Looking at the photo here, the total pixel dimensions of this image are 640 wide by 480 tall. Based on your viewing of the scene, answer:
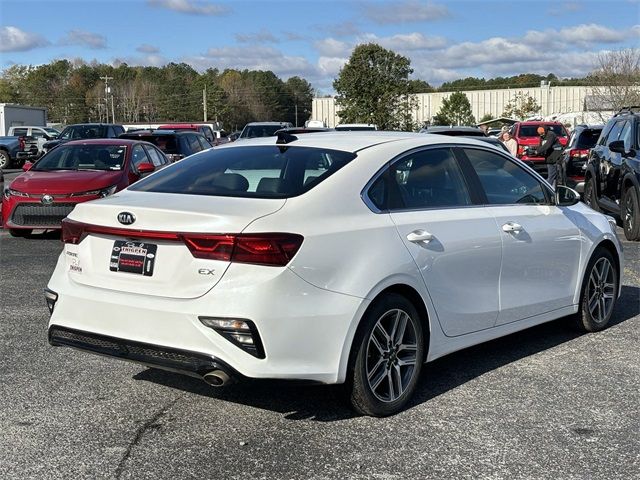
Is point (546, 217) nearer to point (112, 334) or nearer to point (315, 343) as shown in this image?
point (315, 343)

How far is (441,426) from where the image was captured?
173 inches

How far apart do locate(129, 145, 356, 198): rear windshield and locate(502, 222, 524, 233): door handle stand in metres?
1.31

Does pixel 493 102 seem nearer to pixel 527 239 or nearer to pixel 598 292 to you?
pixel 598 292

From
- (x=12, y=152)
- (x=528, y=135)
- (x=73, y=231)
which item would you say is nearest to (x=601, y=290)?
(x=73, y=231)

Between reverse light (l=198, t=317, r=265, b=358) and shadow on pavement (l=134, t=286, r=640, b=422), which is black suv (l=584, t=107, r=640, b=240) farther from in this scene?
reverse light (l=198, t=317, r=265, b=358)

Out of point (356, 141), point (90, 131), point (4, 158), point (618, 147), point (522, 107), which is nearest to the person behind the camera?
point (356, 141)

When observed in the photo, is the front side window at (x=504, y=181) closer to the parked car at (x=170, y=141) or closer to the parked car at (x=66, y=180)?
the parked car at (x=66, y=180)

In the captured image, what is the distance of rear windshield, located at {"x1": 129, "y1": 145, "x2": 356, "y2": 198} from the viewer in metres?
4.52

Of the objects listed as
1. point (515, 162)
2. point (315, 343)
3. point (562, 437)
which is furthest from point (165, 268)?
point (515, 162)

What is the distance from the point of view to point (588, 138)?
17281mm

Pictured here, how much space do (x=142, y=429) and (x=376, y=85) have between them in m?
49.9

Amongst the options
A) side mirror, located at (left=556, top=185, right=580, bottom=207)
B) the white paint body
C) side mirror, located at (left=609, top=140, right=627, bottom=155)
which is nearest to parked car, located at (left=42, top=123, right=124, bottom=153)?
side mirror, located at (left=609, top=140, right=627, bottom=155)

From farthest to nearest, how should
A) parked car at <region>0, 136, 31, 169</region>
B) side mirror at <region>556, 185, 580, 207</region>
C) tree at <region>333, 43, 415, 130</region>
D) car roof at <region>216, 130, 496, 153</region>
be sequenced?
tree at <region>333, 43, 415, 130</region>
parked car at <region>0, 136, 31, 169</region>
side mirror at <region>556, 185, 580, 207</region>
car roof at <region>216, 130, 496, 153</region>

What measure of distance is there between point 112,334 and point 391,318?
1.55 m
